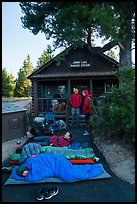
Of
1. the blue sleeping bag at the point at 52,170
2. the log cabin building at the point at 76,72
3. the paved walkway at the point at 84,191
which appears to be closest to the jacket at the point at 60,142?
the blue sleeping bag at the point at 52,170

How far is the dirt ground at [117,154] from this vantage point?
16.5 feet

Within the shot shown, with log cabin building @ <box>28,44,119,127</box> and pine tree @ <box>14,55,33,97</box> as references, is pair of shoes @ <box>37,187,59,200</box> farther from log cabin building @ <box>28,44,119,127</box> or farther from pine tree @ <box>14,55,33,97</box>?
pine tree @ <box>14,55,33,97</box>

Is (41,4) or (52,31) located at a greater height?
(41,4)

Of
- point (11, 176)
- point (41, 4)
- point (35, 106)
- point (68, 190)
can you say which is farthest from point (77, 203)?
point (35, 106)

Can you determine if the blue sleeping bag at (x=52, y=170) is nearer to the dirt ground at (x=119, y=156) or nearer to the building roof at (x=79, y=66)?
the dirt ground at (x=119, y=156)

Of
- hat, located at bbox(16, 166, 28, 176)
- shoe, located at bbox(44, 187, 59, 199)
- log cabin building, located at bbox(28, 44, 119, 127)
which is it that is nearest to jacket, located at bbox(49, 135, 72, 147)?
hat, located at bbox(16, 166, 28, 176)

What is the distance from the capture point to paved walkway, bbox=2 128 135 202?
3.86m

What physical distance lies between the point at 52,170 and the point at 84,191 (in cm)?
93

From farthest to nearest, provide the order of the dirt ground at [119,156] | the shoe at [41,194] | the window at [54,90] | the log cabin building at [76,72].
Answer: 1. the window at [54,90]
2. the log cabin building at [76,72]
3. the dirt ground at [119,156]
4. the shoe at [41,194]

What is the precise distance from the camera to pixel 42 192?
3926 millimetres

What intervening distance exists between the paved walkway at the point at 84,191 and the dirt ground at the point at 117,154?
0.36 m

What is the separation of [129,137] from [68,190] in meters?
3.09

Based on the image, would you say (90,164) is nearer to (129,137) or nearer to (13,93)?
(129,137)

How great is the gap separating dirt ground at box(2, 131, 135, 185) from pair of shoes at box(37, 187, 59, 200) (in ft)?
5.61
